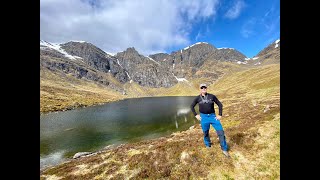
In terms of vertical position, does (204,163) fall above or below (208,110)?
below

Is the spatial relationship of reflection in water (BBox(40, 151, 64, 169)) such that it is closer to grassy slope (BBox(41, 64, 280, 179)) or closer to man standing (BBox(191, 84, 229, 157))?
grassy slope (BBox(41, 64, 280, 179))

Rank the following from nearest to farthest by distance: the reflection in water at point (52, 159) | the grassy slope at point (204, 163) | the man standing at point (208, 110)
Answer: the grassy slope at point (204, 163)
the man standing at point (208, 110)
the reflection in water at point (52, 159)

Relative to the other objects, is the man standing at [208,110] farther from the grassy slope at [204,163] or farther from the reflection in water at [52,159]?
the reflection in water at [52,159]

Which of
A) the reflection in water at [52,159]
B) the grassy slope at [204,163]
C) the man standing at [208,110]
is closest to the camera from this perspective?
the grassy slope at [204,163]

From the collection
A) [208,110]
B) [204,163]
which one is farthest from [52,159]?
[208,110]

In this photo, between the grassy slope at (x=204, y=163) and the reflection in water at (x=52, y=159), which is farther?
A: the reflection in water at (x=52, y=159)

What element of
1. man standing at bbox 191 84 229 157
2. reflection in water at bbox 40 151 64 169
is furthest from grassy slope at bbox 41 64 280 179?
reflection in water at bbox 40 151 64 169

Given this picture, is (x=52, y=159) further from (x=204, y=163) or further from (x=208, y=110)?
(x=208, y=110)

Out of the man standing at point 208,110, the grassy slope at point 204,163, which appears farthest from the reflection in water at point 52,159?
the man standing at point 208,110
